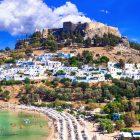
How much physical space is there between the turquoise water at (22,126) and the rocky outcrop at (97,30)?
44845 mm

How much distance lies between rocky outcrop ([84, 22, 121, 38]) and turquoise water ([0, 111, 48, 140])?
44.8 metres

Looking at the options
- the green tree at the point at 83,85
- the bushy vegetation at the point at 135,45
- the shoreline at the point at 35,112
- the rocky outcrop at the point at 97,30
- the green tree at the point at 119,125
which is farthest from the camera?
the rocky outcrop at the point at 97,30

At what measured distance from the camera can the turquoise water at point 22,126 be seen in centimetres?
4159

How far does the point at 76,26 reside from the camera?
105500 millimetres

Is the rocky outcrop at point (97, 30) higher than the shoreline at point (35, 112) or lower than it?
higher

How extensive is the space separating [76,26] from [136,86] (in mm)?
36888

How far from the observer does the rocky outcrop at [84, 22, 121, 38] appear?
102125 millimetres

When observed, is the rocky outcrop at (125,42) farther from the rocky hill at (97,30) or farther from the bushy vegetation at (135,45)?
the rocky hill at (97,30)

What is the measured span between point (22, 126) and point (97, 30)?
5901cm

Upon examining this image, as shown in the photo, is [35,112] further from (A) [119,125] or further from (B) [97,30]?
(B) [97,30]

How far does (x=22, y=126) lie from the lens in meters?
48.3

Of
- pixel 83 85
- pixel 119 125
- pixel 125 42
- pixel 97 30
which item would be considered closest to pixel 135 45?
pixel 125 42

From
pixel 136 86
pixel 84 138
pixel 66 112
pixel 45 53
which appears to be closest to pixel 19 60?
pixel 45 53

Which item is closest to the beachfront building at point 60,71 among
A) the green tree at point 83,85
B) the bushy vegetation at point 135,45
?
the green tree at point 83,85
